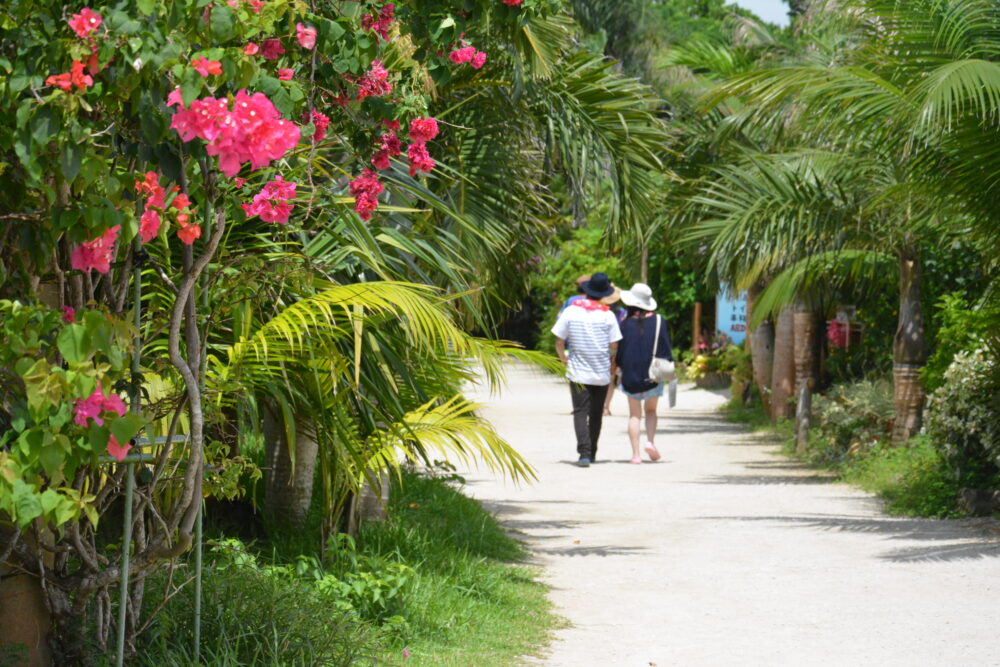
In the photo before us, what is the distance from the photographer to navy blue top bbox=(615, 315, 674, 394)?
43.4 ft

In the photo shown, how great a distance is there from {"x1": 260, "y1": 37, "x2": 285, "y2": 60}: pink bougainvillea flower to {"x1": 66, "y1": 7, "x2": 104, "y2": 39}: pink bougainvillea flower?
2.76 ft

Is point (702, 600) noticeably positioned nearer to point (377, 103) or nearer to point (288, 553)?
point (288, 553)

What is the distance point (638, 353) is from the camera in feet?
43.4

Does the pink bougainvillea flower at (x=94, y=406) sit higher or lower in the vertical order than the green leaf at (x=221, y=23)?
lower

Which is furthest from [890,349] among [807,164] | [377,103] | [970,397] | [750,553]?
[377,103]

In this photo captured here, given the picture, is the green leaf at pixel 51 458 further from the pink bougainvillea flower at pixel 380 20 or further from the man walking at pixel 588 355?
the man walking at pixel 588 355

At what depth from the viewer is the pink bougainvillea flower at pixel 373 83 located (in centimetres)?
435

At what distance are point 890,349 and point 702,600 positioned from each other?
785cm

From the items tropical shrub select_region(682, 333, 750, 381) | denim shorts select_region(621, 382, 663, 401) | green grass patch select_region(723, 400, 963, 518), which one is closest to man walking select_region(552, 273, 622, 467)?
denim shorts select_region(621, 382, 663, 401)

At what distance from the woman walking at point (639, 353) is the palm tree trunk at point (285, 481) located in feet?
21.5

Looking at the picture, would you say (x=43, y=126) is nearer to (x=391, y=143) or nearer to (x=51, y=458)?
(x=51, y=458)

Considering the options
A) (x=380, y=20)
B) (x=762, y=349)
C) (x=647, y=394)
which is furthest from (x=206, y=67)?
(x=762, y=349)

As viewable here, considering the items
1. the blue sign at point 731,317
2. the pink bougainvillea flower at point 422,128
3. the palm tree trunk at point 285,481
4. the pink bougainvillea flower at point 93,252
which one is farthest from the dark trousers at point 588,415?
the blue sign at point 731,317

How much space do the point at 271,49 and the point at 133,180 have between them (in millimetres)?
623
